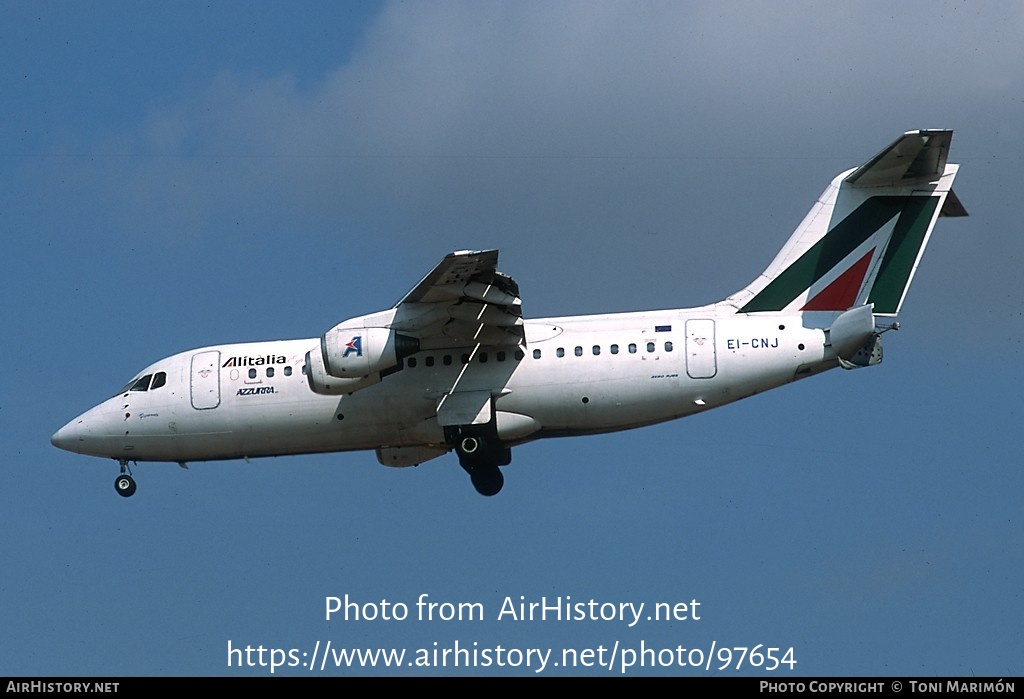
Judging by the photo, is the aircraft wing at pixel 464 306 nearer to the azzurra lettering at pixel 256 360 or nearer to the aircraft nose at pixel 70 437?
the azzurra lettering at pixel 256 360

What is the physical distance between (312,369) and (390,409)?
167 centimetres

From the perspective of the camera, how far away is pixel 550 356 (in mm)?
26172

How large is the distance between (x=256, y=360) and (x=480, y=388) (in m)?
3.75

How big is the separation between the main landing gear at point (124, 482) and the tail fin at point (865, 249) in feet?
33.8

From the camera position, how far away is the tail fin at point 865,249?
26.1 m

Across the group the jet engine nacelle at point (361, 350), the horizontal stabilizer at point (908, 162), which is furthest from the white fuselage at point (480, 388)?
the horizontal stabilizer at point (908, 162)

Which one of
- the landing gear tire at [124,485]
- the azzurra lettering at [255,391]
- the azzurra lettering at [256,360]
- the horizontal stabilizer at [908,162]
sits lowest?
the landing gear tire at [124,485]

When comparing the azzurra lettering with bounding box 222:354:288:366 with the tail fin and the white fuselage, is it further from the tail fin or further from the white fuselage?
the tail fin

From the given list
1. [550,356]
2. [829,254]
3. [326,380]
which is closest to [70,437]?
Result: [326,380]

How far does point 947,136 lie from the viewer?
24.8 m

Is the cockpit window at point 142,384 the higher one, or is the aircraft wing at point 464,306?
the cockpit window at point 142,384

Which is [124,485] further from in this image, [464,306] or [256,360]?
[464,306]
